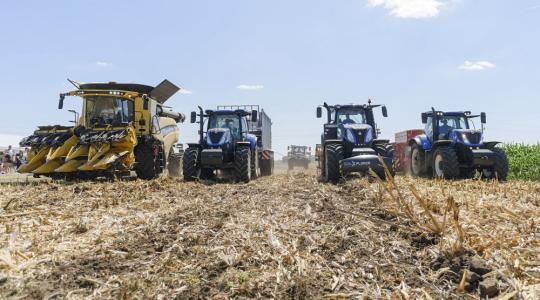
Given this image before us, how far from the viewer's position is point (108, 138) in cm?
1195

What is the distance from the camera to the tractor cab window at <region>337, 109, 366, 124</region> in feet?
45.5

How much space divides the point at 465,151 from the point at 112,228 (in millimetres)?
11917

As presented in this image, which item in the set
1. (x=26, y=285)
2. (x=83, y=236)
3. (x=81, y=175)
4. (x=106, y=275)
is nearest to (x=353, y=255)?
(x=106, y=275)

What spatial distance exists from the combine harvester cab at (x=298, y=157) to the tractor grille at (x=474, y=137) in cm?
2099

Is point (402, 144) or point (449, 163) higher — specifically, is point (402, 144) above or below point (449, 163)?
above

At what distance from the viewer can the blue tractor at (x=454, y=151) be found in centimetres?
1288

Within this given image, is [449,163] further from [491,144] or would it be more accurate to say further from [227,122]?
[227,122]

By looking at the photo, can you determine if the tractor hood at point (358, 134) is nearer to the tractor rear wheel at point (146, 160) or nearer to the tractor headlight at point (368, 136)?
the tractor headlight at point (368, 136)

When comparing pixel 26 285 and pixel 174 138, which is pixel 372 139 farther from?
pixel 26 285

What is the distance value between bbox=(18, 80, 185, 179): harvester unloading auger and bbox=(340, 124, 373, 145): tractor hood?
637cm

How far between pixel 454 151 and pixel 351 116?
3.47 m

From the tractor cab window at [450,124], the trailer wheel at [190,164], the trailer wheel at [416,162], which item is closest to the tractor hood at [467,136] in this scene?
the tractor cab window at [450,124]

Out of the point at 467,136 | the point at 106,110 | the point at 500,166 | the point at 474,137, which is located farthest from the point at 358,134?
the point at 106,110

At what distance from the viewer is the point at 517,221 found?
16.9ft
